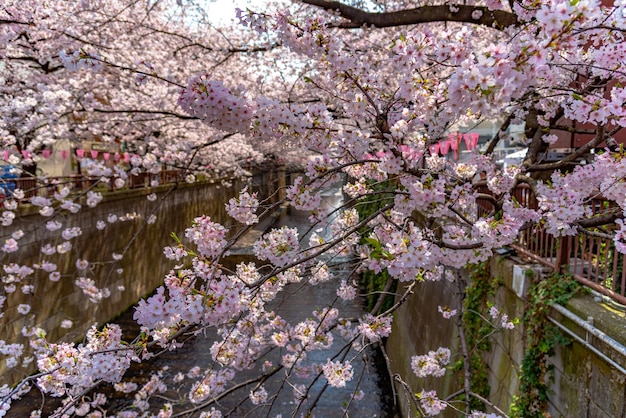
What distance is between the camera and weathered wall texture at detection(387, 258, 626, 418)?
3.44 metres

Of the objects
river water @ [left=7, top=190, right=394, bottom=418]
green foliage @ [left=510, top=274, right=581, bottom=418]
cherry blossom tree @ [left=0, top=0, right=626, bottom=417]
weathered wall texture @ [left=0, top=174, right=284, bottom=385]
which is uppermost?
cherry blossom tree @ [left=0, top=0, right=626, bottom=417]

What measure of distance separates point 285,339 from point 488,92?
160 inches

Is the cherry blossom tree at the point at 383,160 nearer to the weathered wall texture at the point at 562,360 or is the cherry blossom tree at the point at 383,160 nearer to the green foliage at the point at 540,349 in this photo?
the weathered wall texture at the point at 562,360

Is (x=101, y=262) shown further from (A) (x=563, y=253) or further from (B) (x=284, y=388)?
(A) (x=563, y=253)

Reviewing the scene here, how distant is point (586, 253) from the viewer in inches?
191

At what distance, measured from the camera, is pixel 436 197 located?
3.03 metres

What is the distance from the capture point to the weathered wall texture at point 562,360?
344 centimetres

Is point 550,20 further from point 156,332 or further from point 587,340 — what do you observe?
point 587,340

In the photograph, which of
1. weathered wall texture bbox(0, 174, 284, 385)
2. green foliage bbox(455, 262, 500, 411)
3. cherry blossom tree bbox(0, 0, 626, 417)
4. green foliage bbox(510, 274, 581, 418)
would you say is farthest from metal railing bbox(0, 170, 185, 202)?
green foliage bbox(510, 274, 581, 418)

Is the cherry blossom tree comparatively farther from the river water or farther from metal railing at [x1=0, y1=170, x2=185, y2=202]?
metal railing at [x1=0, y1=170, x2=185, y2=202]

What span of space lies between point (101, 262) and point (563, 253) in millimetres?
8611

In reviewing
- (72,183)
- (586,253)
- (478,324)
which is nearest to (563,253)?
(586,253)

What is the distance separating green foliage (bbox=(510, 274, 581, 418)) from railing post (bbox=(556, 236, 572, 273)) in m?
0.10

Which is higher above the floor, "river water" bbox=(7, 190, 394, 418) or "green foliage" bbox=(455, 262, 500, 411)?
"green foliage" bbox=(455, 262, 500, 411)
